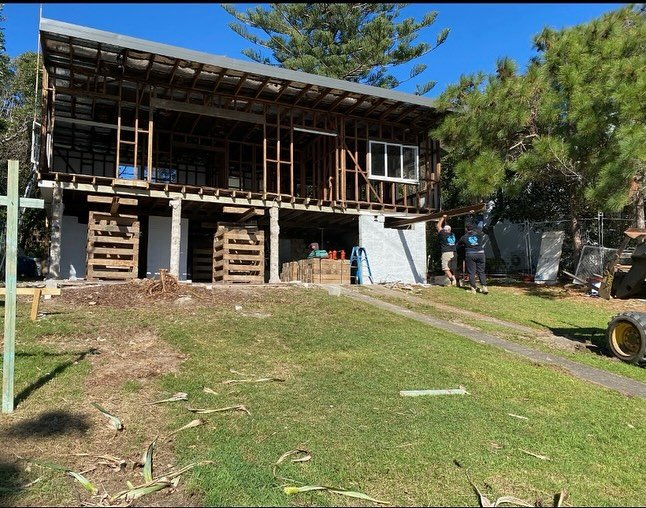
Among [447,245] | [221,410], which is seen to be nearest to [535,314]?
[447,245]

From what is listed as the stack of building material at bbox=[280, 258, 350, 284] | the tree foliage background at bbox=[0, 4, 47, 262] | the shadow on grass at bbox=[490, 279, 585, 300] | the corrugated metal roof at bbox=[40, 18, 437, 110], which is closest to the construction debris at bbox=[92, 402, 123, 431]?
the corrugated metal roof at bbox=[40, 18, 437, 110]

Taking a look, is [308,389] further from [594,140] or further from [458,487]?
[594,140]

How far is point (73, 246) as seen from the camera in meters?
17.5

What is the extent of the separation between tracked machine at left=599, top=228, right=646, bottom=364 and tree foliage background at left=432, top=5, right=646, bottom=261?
4166mm

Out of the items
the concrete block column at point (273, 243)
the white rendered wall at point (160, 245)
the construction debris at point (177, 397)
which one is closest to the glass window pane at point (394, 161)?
the concrete block column at point (273, 243)

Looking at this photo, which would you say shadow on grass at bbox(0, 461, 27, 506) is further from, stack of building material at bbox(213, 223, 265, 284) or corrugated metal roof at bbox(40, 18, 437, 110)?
corrugated metal roof at bbox(40, 18, 437, 110)

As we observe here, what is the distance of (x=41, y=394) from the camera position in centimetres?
557

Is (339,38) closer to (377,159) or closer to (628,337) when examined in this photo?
(377,159)

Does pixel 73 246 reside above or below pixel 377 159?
below

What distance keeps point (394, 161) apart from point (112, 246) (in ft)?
34.2

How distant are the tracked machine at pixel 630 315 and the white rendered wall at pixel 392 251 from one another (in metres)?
9.18

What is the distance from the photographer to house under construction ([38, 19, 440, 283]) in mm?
14672

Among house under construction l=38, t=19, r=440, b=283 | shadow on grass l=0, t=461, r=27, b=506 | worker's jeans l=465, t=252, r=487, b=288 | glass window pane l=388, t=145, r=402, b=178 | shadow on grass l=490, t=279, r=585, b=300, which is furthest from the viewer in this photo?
glass window pane l=388, t=145, r=402, b=178

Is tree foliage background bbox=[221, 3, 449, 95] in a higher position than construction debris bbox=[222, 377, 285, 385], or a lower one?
higher
